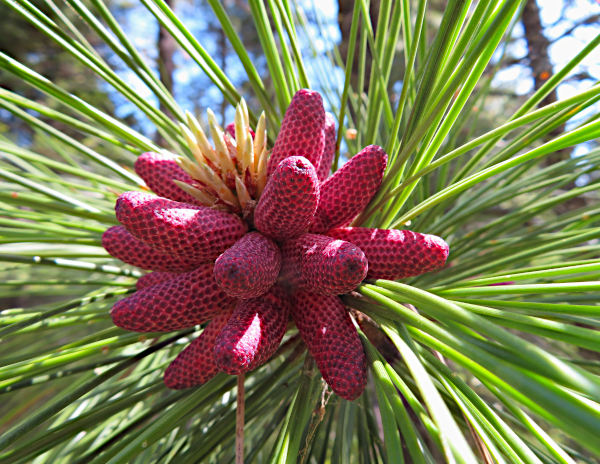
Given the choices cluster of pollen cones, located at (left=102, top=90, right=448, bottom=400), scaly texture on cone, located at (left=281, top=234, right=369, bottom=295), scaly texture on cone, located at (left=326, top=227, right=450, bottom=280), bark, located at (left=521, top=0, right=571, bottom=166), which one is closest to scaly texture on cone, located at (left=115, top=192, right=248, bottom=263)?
cluster of pollen cones, located at (left=102, top=90, right=448, bottom=400)

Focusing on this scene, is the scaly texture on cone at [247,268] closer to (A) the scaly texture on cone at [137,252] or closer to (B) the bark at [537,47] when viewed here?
(A) the scaly texture on cone at [137,252]

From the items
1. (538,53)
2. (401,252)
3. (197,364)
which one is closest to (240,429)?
(197,364)

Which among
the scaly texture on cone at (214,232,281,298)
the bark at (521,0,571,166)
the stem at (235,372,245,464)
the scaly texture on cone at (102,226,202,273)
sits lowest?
the stem at (235,372,245,464)

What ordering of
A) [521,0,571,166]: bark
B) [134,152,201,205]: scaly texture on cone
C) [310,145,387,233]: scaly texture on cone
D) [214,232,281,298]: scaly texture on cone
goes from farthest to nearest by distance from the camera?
1. [521,0,571,166]: bark
2. [134,152,201,205]: scaly texture on cone
3. [310,145,387,233]: scaly texture on cone
4. [214,232,281,298]: scaly texture on cone

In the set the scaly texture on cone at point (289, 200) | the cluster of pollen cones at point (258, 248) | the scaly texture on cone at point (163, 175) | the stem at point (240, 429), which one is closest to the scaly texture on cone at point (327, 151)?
the cluster of pollen cones at point (258, 248)

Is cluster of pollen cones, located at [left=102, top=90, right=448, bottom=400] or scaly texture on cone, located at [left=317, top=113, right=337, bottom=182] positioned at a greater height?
scaly texture on cone, located at [left=317, top=113, right=337, bottom=182]

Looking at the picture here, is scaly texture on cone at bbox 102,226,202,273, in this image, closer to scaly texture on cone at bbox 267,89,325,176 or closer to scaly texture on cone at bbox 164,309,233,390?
scaly texture on cone at bbox 164,309,233,390

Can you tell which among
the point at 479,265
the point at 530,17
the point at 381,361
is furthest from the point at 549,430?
the point at 530,17

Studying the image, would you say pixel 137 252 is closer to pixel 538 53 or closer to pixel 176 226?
pixel 176 226
